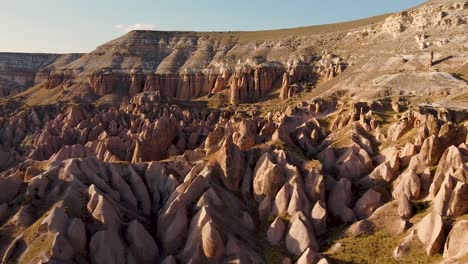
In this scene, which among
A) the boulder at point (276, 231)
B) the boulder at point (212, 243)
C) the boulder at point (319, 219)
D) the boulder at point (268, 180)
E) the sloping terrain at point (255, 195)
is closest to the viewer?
the sloping terrain at point (255, 195)

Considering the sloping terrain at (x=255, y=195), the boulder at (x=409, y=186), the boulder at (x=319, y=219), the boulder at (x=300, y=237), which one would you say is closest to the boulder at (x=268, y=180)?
the sloping terrain at (x=255, y=195)

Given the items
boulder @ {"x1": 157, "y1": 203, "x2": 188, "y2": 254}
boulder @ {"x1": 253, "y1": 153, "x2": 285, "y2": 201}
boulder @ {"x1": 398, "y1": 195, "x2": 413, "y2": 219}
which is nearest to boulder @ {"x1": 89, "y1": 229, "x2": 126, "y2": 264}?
boulder @ {"x1": 157, "y1": 203, "x2": 188, "y2": 254}

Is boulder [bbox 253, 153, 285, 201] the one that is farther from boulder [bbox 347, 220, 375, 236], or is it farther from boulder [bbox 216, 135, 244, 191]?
boulder [bbox 347, 220, 375, 236]

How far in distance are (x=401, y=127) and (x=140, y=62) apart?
443 feet

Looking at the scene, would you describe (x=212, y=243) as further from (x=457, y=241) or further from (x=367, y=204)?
(x=457, y=241)

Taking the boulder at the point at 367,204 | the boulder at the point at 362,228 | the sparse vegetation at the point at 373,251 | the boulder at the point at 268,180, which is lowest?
the sparse vegetation at the point at 373,251

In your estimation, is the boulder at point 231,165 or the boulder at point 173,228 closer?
the boulder at point 173,228

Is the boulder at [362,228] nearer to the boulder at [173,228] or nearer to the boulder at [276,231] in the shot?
the boulder at [276,231]

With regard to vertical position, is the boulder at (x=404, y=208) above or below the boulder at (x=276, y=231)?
above

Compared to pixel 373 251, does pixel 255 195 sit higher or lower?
higher

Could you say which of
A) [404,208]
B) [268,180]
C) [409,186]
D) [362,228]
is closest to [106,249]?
[268,180]

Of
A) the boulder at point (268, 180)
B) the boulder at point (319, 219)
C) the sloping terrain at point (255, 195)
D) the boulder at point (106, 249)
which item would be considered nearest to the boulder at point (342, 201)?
the sloping terrain at point (255, 195)

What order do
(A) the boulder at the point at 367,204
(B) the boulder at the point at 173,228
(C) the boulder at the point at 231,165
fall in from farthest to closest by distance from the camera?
(C) the boulder at the point at 231,165 < (A) the boulder at the point at 367,204 < (B) the boulder at the point at 173,228

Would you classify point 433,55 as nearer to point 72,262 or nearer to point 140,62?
point 72,262
